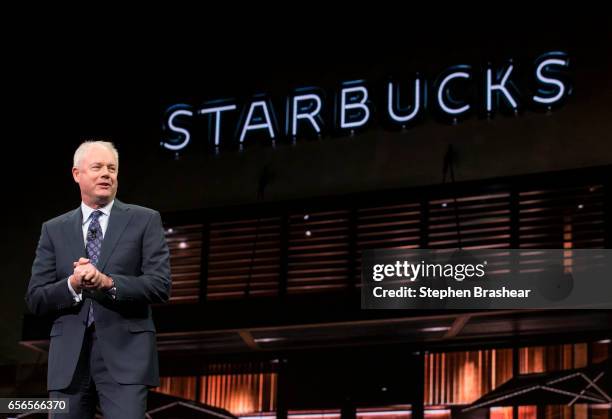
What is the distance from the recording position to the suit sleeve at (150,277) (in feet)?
11.7

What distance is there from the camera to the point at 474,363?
10.1 m

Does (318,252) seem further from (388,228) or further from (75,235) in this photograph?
(75,235)

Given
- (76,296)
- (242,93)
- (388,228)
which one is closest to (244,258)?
(388,228)

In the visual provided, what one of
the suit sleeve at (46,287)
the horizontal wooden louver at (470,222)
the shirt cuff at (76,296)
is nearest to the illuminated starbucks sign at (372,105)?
the horizontal wooden louver at (470,222)

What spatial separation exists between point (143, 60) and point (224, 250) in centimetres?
308

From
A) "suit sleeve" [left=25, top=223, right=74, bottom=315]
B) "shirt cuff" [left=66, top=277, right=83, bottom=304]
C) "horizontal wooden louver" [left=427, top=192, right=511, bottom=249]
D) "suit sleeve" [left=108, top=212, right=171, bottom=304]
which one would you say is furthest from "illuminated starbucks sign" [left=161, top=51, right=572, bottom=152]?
"shirt cuff" [left=66, top=277, right=83, bottom=304]

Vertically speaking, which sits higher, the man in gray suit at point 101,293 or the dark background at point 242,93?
the dark background at point 242,93

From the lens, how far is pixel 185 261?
36.3ft

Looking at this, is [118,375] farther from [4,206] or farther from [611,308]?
[4,206]

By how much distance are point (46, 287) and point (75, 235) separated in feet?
0.76

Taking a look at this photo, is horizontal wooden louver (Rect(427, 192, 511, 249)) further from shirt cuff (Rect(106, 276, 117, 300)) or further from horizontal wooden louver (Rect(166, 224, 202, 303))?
shirt cuff (Rect(106, 276, 117, 300))

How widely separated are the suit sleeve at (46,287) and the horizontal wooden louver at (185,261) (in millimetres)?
6980

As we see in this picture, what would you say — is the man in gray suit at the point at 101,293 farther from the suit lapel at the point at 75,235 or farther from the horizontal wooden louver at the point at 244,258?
the horizontal wooden louver at the point at 244,258

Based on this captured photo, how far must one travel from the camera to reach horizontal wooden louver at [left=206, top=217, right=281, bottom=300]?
10.6 meters
